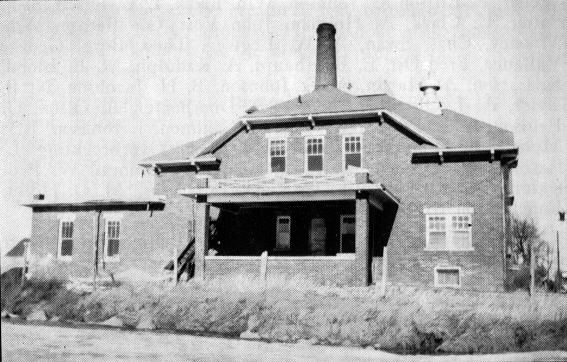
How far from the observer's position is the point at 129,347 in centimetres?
1189

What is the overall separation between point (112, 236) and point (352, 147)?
37.2ft

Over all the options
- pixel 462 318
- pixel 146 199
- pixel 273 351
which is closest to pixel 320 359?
pixel 273 351

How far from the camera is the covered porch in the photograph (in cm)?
2122

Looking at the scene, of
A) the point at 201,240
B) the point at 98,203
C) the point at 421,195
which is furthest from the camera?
the point at 98,203

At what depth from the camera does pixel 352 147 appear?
83.0 ft

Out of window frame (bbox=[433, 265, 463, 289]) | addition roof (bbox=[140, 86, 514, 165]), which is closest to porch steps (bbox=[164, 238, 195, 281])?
addition roof (bbox=[140, 86, 514, 165])

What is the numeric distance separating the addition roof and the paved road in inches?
505

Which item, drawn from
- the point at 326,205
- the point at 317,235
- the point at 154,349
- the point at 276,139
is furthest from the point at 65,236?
the point at 154,349

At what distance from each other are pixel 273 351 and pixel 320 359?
120 cm

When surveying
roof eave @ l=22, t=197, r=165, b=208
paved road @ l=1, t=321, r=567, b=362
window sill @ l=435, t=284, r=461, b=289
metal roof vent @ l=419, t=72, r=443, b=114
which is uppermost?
metal roof vent @ l=419, t=72, r=443, b=114

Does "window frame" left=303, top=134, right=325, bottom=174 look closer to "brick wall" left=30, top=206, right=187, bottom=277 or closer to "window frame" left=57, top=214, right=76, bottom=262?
"brick wall" left=30, top=206, right=187, bottom=277

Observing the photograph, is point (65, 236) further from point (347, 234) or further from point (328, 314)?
point (328, 314)

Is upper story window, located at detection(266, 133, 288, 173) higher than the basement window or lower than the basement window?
higher

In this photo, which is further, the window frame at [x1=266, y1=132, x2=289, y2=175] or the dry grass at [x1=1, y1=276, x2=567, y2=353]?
the window frame at [x1=266, y1=132, x2=289, y2=175]
